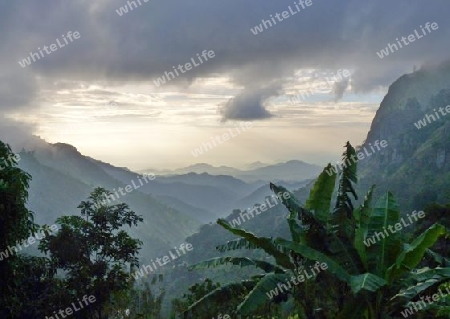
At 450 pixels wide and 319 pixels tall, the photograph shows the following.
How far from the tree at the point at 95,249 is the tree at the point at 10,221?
1.61m

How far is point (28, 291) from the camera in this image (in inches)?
468

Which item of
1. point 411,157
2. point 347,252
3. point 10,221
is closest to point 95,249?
point 10,221

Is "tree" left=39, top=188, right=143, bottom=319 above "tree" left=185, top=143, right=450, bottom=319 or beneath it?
above

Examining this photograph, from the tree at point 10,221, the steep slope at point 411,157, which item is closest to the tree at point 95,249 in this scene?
the tree at point 10,221

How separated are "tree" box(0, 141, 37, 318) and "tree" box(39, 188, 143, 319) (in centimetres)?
161

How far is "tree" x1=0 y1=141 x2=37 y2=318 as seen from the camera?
31.9ft

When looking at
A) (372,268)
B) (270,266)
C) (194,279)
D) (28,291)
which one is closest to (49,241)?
(28,291)

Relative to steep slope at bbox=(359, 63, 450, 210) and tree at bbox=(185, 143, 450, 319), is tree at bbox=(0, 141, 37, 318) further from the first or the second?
steep slope at bbox=(359, 63, 450, 210)

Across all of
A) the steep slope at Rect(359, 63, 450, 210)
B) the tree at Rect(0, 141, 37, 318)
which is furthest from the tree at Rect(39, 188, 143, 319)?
the steep slope at Rect(359, 63, 450, 210)

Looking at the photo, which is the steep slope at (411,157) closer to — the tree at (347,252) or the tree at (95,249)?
the tree at (347,252)

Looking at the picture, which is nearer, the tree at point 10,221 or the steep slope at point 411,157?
the tree at point 10,221

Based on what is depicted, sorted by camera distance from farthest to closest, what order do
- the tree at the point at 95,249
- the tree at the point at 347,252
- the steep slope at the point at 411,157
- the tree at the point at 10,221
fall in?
1. the steep slope at the point at 411,157
2. the tree at the point at 95,249
3. the tree at the point at 10,221
4. the tree at the point at 347,252

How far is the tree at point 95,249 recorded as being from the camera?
40.2 feet

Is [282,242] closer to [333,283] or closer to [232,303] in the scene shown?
[333,283]
